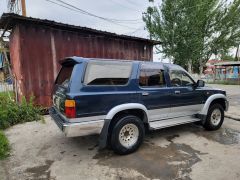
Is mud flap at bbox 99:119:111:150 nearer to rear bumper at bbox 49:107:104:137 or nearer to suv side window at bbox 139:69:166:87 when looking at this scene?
rear bumper at bbox 49:107:104:137

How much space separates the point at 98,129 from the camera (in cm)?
368

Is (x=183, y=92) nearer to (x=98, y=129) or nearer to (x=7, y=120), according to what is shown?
(x=98, y=129)

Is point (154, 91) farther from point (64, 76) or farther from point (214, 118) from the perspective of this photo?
point (214, 118)

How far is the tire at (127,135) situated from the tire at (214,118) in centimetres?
226

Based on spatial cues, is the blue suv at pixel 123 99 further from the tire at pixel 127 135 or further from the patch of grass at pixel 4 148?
the patch of grass at pixel 4 148

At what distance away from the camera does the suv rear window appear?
12.1 ft

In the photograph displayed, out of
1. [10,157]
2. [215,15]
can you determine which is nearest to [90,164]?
[10,157]

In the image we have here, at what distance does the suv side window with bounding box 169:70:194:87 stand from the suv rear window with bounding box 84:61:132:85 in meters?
1.26

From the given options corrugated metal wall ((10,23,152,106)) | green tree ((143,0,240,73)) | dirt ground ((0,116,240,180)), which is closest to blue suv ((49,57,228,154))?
dirt ground ((0,116,240,180))

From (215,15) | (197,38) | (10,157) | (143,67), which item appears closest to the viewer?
(10,157)

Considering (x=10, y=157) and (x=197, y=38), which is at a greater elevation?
(x=197, y=38)

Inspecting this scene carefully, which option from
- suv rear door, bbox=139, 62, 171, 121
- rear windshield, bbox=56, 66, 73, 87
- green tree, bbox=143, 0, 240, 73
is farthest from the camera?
green tree, bbox=143, 0, 240, 73

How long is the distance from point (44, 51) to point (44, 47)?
15 cm

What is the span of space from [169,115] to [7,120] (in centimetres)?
500
